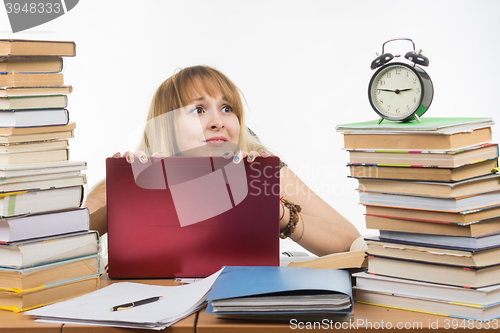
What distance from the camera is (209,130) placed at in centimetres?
184

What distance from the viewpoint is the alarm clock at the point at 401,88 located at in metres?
1.05

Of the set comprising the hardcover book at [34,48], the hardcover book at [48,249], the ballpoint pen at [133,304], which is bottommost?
the ballpoint pen at [133,304]

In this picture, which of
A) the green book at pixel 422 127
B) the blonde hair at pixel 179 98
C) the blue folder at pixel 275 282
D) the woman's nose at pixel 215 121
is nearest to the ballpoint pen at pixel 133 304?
the blue folder at pixel 275 282

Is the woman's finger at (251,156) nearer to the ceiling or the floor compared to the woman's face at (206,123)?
nearer to the floor

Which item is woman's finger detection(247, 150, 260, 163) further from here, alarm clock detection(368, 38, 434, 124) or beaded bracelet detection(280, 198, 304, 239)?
beaded bracelet detection(280, 198, 304, 239)

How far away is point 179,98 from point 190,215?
807mm

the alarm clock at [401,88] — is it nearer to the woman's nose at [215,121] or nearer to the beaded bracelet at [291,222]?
the beaded bracelet at [291,222]

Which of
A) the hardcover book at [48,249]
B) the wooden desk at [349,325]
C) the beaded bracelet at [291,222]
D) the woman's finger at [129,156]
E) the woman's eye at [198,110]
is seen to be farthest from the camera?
the woman's eye at [198,110]

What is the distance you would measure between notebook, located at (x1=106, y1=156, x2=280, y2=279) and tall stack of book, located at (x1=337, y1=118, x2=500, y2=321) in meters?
0.25

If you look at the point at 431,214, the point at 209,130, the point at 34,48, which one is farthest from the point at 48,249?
the point at 209,130

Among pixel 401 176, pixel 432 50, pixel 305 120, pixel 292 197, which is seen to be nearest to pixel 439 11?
pixel 432 50

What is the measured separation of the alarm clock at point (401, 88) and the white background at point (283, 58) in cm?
224

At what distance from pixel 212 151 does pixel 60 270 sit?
889mm

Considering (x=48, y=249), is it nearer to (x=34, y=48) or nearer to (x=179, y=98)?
(x=34, y=48)
